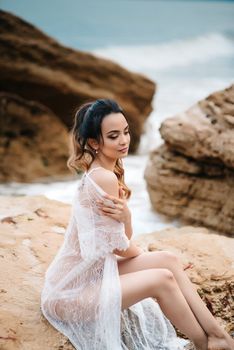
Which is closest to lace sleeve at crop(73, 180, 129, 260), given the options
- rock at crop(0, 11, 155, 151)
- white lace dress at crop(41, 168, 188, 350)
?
white lace dress at crop(41, 168, 188, 350)

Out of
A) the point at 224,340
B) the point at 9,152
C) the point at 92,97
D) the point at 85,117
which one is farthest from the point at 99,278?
the point at 92,97

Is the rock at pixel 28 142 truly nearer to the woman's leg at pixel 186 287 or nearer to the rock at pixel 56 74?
the rock at pixel 56 74

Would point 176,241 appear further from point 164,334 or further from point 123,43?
point 123,43

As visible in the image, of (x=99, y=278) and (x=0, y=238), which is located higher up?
(x=99, y=278)

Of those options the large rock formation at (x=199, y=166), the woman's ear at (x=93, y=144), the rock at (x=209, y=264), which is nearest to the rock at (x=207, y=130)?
the large rock formation at (x=199, y=166)

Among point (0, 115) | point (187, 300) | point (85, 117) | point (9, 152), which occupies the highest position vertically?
point (85, 117)

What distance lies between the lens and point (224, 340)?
2.68 m

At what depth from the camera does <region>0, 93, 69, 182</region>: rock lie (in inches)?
366

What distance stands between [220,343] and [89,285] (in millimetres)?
841

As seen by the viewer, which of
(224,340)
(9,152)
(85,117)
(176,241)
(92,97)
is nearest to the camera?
(224,340)

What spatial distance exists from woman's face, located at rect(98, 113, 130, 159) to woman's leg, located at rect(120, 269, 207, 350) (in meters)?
0.77

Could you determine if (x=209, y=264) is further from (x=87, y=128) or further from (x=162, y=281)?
(x=87, y=128)

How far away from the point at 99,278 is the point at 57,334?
0.41m

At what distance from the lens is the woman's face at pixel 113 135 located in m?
2.82
